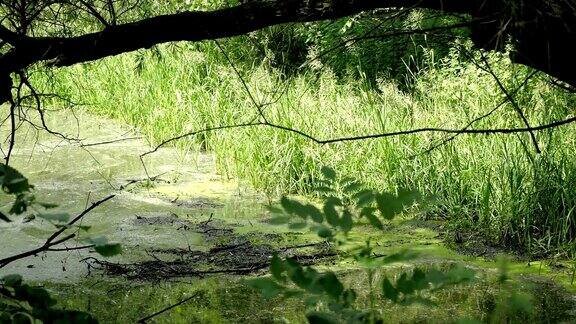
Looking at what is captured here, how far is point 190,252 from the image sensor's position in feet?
14.3

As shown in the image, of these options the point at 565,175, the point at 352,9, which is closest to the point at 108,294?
the point at 352,9

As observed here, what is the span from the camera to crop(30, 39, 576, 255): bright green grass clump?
4.47 metres

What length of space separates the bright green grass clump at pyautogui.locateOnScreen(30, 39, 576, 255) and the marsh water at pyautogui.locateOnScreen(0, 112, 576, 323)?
0.21 metres

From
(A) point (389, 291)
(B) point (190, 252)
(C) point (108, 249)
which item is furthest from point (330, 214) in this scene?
(B) point (190, 252)

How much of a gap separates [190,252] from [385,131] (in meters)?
1.65

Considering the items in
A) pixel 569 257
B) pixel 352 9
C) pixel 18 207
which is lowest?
pixel 569 257

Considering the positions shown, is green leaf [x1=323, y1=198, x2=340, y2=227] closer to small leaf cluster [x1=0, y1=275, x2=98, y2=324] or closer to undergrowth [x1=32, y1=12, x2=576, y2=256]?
small leaf cluster [x1=0, y1=275, x2=98, y2=324]

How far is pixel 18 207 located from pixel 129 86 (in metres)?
6.38

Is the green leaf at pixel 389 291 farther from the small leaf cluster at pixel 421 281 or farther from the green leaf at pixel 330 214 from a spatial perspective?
the green leaf at pixel 330 214

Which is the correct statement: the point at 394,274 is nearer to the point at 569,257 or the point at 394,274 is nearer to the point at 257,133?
the point at 569,257

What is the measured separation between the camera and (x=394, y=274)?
4.10m

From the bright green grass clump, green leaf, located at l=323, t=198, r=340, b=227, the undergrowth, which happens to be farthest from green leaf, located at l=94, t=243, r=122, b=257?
the undergrowth

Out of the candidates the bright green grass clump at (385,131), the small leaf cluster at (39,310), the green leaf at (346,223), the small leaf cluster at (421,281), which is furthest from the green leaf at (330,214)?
the bright green grass clump at (385,131)

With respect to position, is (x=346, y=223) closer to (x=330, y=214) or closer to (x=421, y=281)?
(x=330, y=214)
